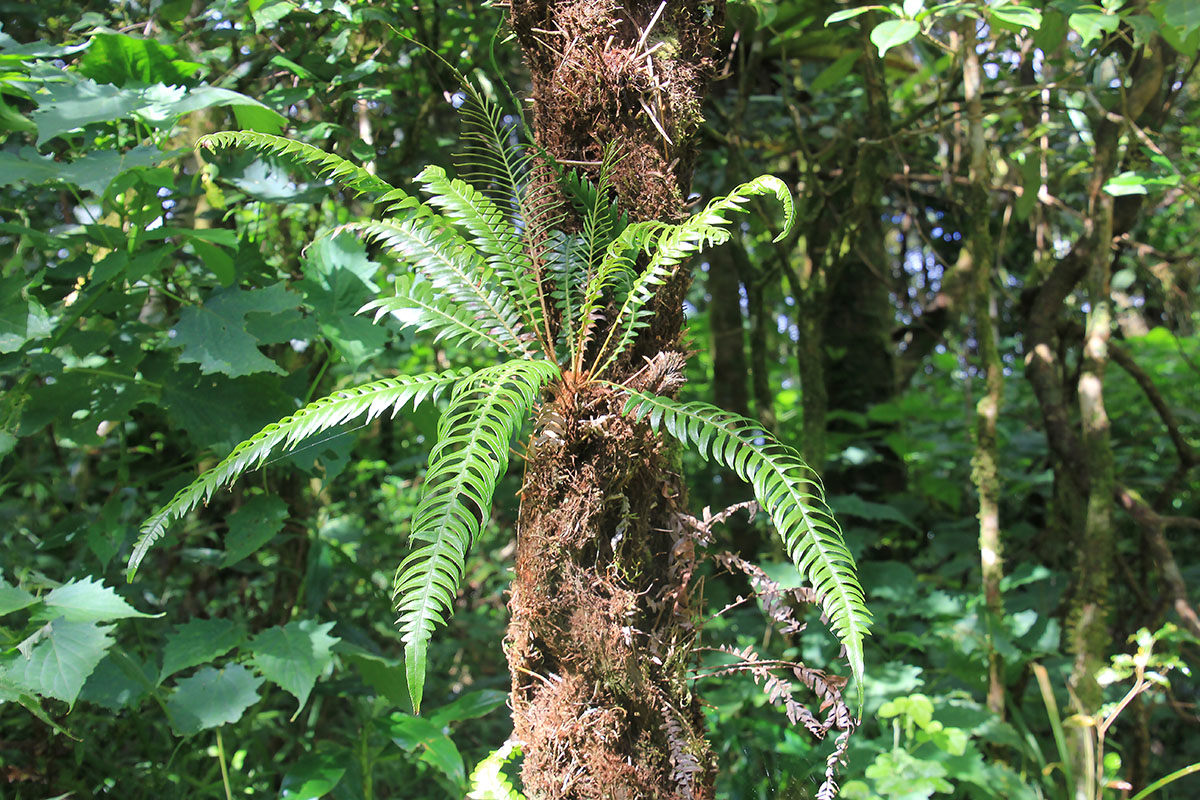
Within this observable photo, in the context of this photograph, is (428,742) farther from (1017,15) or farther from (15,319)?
(1017,15)

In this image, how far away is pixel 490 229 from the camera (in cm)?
139

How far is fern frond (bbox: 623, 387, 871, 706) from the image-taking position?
1104 mm

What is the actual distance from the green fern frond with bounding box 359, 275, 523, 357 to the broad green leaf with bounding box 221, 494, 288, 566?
90cm

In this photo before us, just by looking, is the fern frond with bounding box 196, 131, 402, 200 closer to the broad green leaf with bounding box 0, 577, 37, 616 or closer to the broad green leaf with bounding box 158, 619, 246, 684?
the broad green leaf with bounding box 0, 577, 37, 616

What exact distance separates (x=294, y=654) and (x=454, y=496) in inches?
41.9

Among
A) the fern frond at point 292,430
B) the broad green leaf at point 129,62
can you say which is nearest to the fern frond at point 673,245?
the fern frond at point 292,430

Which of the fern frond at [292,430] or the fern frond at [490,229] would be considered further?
the fern frond at [490,229]

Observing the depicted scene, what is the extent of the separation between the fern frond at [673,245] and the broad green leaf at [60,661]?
1169 millimetres

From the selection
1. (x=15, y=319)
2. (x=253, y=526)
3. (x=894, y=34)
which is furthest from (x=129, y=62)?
(x=894, y=34)

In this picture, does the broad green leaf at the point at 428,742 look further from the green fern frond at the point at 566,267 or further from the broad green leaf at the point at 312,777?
the green fern frond at the point at 566,267

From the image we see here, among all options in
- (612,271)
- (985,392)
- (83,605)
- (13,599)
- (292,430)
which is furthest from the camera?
(985,392)

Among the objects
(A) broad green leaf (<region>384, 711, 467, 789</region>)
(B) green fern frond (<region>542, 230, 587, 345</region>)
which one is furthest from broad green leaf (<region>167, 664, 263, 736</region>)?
(B) green fern frond (<region>542, 230, 587, 345</region>)

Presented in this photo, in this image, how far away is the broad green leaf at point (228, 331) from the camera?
1.83 m

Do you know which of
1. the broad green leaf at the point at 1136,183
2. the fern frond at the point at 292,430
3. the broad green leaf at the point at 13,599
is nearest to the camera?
the fern frond at the point at 292,430
